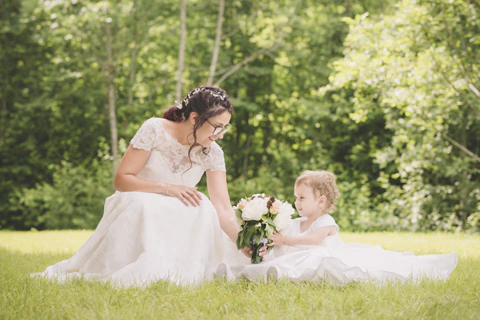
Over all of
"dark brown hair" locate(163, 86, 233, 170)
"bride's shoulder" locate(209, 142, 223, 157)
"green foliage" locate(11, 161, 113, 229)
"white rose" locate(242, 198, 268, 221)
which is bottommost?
"green foliage" locate(11, 161, 113, 229)

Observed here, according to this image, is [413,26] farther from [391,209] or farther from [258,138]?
[258,138]

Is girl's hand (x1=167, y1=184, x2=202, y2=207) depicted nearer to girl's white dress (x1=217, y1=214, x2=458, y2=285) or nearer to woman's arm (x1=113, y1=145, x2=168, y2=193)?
woman's arm (x1=113, y1=145, x2=168, y2=193)

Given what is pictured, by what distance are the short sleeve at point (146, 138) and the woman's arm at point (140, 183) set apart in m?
0.04

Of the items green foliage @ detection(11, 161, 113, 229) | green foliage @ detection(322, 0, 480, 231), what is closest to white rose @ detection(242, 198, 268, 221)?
green foliage @ detection(322, 0, 480, 231)

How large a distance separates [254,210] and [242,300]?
3.02ft

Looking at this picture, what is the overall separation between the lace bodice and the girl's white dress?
957 millimetres

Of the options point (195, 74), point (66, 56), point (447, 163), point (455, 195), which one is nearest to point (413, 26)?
point (447, 163)

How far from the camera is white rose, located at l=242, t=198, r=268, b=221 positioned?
382cm

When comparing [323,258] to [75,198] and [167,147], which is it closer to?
[167,147]

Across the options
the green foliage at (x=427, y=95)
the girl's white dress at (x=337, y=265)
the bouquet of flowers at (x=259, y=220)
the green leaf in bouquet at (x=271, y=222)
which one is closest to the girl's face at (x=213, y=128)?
the bouquet of flowers at (x=259, y=220)

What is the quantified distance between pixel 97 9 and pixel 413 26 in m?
6.91

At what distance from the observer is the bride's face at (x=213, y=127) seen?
4203 mm

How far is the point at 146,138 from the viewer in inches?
170

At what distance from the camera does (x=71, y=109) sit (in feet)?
50.0
